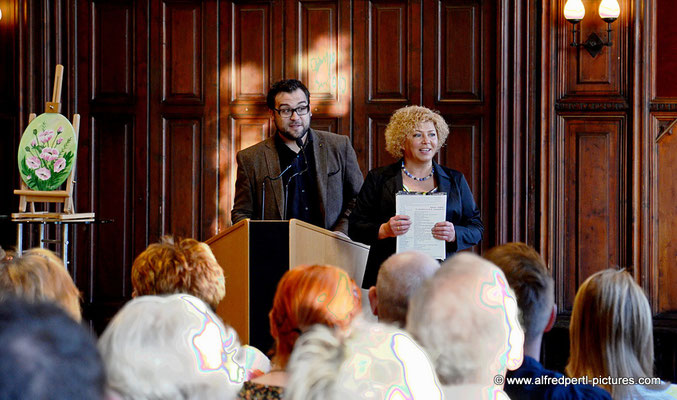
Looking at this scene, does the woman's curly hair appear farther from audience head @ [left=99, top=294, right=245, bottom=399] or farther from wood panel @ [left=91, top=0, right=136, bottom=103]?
wood panel @ [left=91, top=0, right=136, bottom=103]

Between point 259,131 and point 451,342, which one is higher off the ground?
point 259,131

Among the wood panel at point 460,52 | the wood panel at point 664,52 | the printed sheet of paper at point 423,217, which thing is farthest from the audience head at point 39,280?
the wood panel at point 664,52

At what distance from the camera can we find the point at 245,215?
429cm

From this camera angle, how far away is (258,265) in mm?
3439

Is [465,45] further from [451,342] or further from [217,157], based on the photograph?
[451,342]

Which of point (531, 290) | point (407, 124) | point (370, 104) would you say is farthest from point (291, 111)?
point (531, 290)

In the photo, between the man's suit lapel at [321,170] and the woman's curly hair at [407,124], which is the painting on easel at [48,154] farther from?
the woman's curly hair at [407,124]

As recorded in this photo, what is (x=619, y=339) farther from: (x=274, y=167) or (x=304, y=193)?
(x=274, y=167)

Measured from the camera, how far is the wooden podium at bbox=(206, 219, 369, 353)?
3.39 m

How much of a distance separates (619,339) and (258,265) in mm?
1798

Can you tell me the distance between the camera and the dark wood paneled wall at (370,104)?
18.5ft

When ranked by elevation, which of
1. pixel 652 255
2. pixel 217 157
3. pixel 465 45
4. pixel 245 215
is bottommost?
pixel 652 255

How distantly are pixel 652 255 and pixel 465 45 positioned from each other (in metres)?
2.13

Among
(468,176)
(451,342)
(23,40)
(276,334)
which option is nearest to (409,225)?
(276,334)
